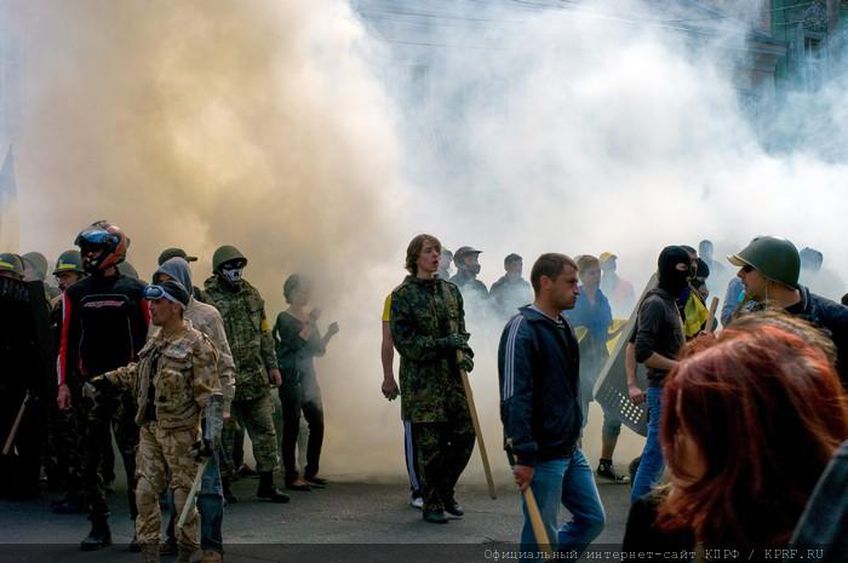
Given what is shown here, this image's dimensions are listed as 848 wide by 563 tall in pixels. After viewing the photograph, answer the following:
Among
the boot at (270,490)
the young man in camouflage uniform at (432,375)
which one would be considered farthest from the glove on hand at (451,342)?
the boot at (270,490)

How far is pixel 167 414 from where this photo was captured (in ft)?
17.7

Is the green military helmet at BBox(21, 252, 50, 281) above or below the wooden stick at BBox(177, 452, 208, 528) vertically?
above

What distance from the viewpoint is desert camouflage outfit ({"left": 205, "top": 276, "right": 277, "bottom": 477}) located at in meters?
7.68

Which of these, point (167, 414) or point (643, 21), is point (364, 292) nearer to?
point (167, 414)

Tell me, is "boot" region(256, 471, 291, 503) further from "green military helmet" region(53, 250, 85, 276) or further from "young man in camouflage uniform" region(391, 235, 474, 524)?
"green military helmet" region(53, 250, 85, 276)

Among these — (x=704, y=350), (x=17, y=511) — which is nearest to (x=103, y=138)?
(x=17, y=511)

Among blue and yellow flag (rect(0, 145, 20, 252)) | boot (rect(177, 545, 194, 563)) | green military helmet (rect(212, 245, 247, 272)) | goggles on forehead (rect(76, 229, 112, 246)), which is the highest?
blue and yellow flag (rect(0, 145, 20, 252))

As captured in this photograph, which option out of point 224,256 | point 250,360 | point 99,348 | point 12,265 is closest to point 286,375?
point 250,360

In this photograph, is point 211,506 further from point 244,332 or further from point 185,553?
point 244,332

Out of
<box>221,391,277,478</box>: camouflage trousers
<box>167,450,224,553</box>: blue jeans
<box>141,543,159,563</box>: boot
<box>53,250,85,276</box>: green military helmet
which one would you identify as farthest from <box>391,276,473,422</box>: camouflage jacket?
<box>53,250,85,276</box>: green military helmet

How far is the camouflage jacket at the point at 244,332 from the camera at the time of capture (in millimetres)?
7680

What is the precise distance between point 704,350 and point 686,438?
0.15 metres

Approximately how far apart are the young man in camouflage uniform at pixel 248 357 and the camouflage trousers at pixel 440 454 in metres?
1.18

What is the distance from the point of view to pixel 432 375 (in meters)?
7.10
